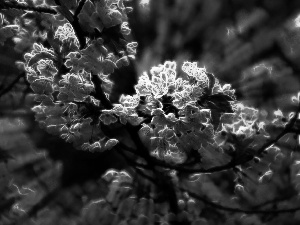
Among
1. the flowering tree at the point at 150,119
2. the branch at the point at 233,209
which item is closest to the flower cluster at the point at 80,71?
the flowering tree at the point at 150,119

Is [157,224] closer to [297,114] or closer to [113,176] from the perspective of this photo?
[113,176]

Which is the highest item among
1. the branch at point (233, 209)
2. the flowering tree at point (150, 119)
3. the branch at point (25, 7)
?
the branch at point (25, 7)

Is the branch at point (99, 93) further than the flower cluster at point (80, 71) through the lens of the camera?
Yes

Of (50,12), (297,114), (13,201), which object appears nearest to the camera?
(50,12)

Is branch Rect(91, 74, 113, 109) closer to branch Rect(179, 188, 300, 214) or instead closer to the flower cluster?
the flower cluster

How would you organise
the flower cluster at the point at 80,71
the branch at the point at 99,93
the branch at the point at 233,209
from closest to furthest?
the flower cluster at the point at 80,71
the branch at the point at 99,93
the branch at the point at 233,209

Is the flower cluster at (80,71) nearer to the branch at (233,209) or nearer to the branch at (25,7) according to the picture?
the branch at (25,7)

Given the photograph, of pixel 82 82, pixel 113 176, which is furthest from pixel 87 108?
pixel 113 176

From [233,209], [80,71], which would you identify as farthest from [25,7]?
[233,209]
